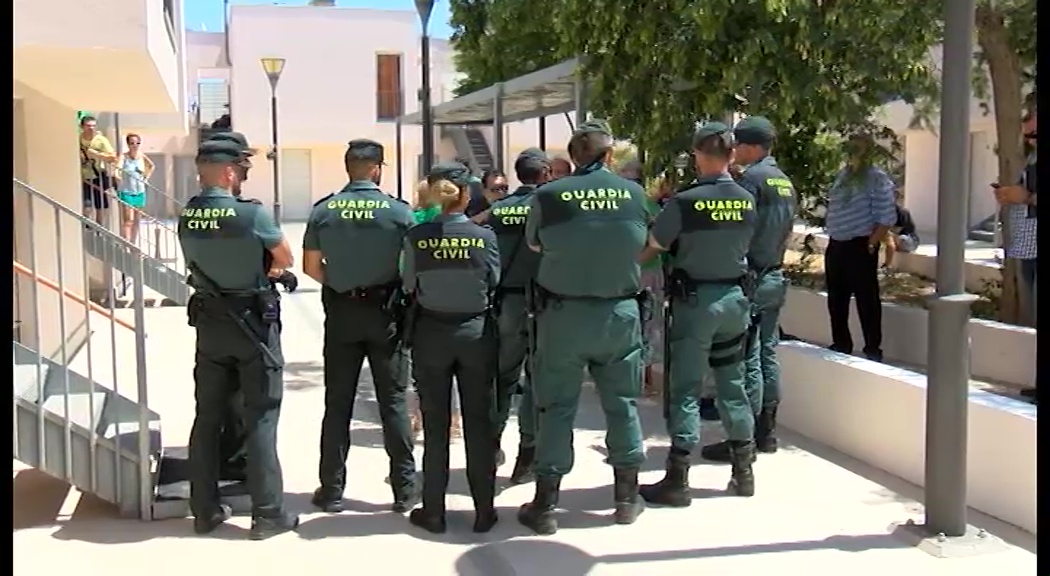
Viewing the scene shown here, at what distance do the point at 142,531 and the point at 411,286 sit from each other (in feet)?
5.17

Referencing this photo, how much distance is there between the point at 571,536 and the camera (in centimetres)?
471

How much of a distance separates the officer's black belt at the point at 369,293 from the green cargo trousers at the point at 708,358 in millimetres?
1342

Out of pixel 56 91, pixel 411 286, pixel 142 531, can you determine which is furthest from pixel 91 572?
pixel 56 91

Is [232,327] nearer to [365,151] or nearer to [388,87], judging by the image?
[365,151]

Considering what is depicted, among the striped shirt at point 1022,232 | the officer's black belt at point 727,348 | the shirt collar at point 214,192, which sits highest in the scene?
the shirt collar at point 214,192

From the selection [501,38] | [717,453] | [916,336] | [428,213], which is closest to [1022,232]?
[916,336]

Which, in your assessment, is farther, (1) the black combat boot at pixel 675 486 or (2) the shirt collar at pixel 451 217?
(1) the black combat boot at pixel 675 486

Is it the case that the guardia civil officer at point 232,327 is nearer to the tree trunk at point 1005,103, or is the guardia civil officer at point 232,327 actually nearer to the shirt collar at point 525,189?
the shirt collar at point 525,189

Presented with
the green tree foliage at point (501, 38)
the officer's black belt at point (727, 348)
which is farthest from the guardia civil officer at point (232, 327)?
Answer: the green tree foliage at point (501, 38)

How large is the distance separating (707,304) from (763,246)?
79cm

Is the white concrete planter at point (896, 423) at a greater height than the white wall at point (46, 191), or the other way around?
the white wall at point (46, 191)

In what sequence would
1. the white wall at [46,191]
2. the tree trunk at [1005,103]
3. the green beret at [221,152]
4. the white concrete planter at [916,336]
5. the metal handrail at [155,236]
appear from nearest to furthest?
the green beret at [221,152], the white concrete planter at [916,336], the tree trunk at [1005,103], the white wall at [46,191], the metal handrail at [155,236]

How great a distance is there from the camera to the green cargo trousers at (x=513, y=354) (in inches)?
213

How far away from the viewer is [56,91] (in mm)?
7918
